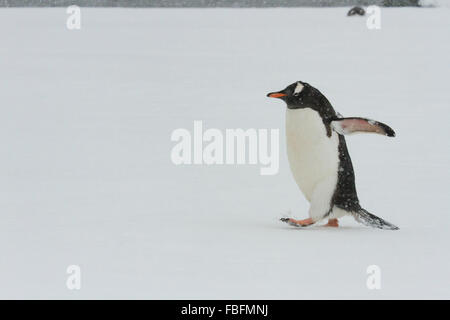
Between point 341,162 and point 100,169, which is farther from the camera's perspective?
point 100,169

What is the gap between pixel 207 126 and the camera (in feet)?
16.8

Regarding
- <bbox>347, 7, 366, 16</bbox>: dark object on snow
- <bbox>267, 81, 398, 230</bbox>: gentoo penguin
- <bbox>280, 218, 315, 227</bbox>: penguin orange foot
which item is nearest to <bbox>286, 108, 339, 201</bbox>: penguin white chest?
<bbox>267, 81, 398, 230</bbox>: gentoo penguin

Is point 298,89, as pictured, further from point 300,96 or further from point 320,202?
point 320,202

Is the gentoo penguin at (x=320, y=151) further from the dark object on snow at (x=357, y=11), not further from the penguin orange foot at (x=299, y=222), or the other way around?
the dark object on snow at (x=357, y=11)

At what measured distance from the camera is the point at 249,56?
24.8 feet

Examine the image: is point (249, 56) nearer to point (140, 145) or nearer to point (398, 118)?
point (398, 118)

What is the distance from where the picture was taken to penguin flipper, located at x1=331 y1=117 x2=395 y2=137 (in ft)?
9.14

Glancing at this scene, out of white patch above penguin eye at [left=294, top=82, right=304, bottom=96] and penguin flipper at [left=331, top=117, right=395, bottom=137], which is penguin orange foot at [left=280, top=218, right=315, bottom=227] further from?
white patch above penguin eye at [left=294, top=82, right=304, bottom=96]

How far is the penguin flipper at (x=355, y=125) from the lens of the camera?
9.14 feet

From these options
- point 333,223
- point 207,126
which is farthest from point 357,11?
point 333,223

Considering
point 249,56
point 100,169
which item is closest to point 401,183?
point 100,169

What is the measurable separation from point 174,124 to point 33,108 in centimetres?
115

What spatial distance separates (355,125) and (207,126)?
7.80 feet

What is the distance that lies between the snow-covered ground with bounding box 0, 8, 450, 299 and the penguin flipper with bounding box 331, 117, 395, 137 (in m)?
0.38
